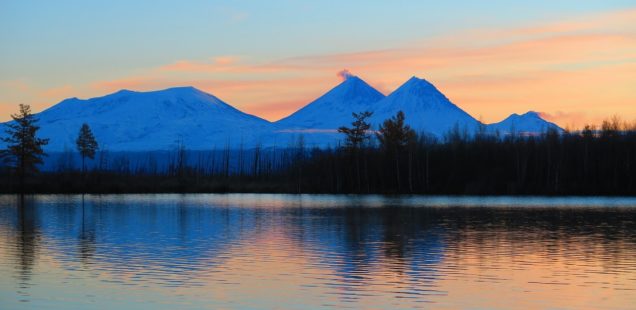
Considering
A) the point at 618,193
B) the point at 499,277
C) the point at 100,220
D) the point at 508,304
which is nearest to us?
the point at 508,304

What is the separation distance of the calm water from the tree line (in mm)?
60418

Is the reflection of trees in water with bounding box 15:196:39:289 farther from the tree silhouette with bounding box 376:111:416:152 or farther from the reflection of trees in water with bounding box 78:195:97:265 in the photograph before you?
the tree silhouette with bounding box 376:111:416:152

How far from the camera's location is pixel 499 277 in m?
25.9

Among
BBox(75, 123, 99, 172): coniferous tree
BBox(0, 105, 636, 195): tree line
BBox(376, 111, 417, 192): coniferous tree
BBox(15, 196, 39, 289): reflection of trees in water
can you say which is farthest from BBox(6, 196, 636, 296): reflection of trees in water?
BBox(75, 123, 99, 172): coniferous tree

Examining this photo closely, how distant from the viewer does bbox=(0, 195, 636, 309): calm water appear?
21.6 meters

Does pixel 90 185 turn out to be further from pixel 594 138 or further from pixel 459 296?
pixel 459 296

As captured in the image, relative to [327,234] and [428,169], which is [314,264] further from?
[428,169]

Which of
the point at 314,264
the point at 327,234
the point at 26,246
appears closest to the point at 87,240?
the point at 26,246

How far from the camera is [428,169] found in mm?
119125

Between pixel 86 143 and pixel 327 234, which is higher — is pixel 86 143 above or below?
above

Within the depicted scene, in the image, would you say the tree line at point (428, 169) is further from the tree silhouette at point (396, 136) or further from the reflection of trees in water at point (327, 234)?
the reflection of trees in water at point (327, 234)

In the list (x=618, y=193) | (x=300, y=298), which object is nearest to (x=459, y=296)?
(x=300, y=298)

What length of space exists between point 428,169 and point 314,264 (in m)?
91.8

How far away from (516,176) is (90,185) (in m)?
55.9
